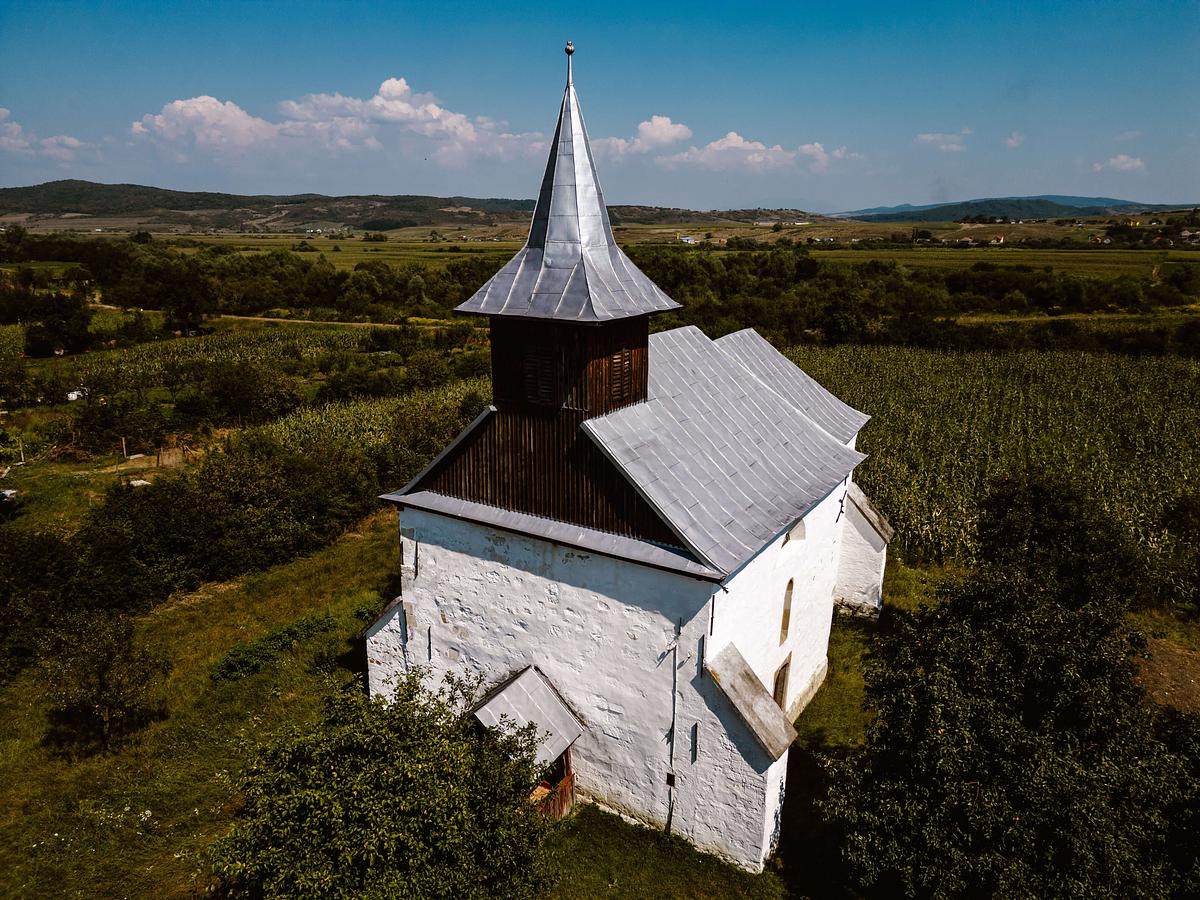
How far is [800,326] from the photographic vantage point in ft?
242

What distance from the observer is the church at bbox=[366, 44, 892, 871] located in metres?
12.2

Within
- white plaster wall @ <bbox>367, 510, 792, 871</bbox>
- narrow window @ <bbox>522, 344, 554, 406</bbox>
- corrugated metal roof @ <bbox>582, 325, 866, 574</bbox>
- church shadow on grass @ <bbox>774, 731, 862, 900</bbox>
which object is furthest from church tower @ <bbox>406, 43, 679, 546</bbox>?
church shadow on grass @ <bbox>774, 731, 862, 900</bbox>

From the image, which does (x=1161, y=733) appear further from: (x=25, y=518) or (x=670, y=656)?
(x=25, y=518)

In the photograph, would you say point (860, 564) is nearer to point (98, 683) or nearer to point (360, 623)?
point (360, 623)

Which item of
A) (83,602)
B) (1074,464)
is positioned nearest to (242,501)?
(83,602)

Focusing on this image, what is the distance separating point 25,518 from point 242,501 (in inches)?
493

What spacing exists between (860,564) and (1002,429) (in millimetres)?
25410

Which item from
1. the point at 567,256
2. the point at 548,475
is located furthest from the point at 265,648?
the point at 567,256

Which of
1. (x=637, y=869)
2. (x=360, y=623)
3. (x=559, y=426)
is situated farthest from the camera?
(x=360, y=623)

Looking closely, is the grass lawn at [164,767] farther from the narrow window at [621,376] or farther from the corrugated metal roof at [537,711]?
the narrow window at [621,376]

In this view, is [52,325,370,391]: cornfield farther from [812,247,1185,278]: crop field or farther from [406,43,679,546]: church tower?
[812,247,1185,278]: crop field

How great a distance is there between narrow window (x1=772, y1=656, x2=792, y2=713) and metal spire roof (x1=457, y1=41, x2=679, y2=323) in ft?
28.1

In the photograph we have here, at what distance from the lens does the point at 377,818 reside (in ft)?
29.1

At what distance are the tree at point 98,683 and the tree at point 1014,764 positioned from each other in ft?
48.9
